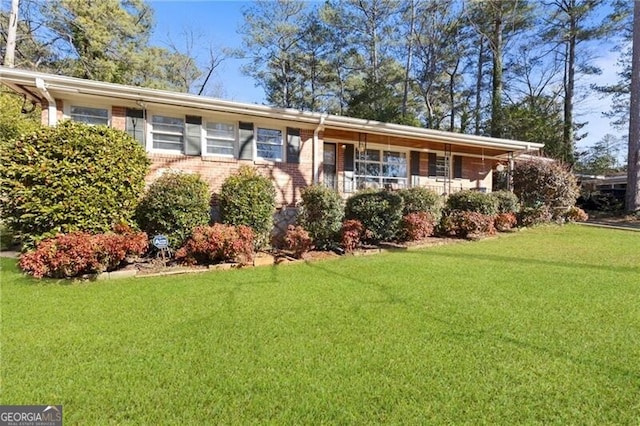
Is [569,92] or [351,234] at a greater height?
[569,92]

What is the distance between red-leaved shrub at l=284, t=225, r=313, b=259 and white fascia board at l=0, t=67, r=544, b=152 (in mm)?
3909

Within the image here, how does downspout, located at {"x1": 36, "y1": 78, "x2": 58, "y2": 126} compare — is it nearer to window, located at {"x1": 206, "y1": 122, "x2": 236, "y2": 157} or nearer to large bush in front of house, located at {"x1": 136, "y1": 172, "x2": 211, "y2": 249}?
large bush in front of house, located at {"x1": 136, "y1": 172, "x2": 211, "y2": 249}

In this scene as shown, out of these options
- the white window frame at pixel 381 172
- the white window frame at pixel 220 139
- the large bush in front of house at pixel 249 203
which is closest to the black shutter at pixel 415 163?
the white window frame at pixel 381 172

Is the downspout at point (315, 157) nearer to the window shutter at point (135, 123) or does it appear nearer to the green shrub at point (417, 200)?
the green shrub at point (417, 200)

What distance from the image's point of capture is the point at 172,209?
691 centimetres

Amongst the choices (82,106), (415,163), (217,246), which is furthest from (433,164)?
(82,106)

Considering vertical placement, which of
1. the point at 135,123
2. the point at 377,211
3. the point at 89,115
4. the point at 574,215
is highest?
the point at 89,115

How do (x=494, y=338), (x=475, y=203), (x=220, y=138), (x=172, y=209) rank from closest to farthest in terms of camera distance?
1. (x=494, y=338)
2. (x=172, y=209)
3. (x=220, y=138)
4. (x=475, y=203)

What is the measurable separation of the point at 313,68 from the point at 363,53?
3.87 m

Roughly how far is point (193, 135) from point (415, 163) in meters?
8.56

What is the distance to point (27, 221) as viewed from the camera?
6055 millimetres

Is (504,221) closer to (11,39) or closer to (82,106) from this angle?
(82,106)

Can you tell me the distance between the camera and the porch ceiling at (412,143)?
12352mm

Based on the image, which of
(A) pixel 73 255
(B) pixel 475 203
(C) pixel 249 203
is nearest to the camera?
(A) pixel 73 255
